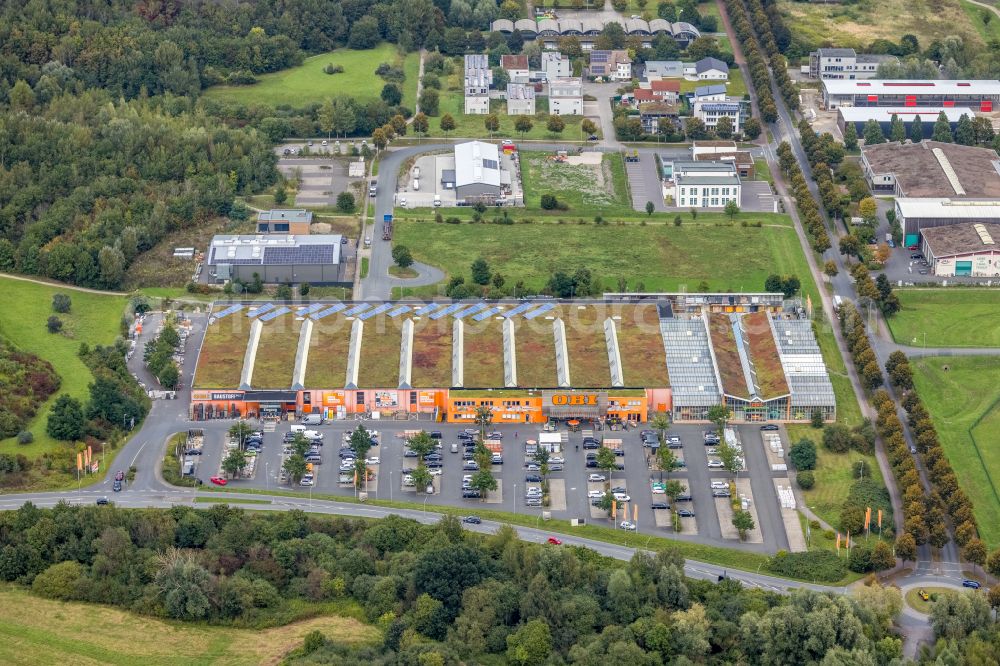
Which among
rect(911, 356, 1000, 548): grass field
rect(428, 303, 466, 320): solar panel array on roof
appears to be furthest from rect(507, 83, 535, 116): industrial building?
rect(911, 356, 1000, 548): grass field

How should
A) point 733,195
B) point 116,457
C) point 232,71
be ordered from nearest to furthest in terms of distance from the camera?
point 116,457
point 733,195
point 232,71

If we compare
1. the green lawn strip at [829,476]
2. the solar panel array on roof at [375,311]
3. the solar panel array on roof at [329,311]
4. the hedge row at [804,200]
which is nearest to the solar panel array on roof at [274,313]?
the solar panel array on roof at [329,311]

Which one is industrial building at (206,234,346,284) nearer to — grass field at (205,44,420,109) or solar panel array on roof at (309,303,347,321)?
solar panel array on roof at (309,303,347,321)

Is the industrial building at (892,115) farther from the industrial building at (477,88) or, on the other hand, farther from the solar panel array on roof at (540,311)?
the solar panel array on roof at (540,311)

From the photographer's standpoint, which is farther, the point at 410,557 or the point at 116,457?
the point at 116,457

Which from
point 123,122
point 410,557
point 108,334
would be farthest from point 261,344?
point 123,122

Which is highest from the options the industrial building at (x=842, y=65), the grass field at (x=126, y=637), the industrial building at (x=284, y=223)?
the industrial building at (x=842, y=65)

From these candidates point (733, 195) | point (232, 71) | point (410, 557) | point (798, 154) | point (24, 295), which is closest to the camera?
point (410, 557)

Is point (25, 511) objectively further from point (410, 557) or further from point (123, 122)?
point (123, 122)
